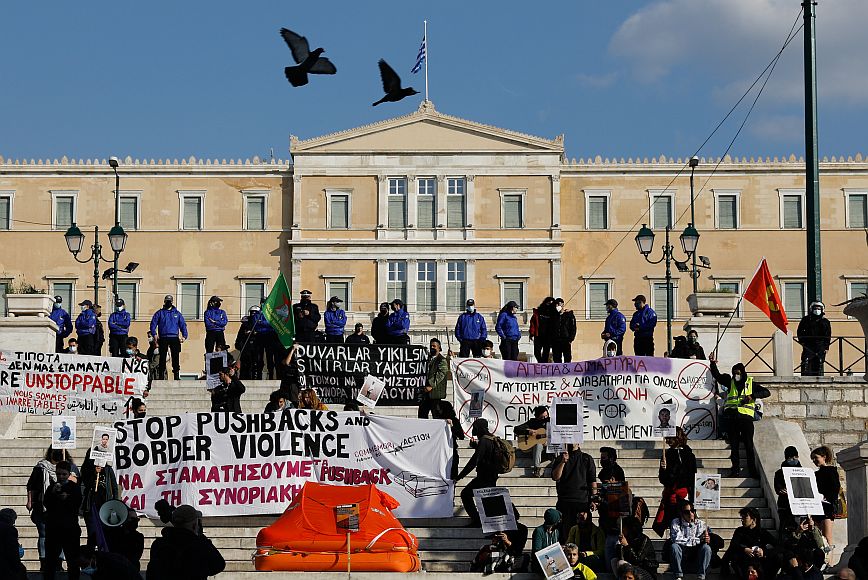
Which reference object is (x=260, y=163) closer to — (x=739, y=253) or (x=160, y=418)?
(x=739, y=253)

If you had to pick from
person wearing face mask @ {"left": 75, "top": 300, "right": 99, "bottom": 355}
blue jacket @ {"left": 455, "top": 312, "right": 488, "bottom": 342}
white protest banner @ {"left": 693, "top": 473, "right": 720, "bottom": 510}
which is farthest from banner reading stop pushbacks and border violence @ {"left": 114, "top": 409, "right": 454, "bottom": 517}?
person wearing face mask @ {"left": 75, "top": 300, "right": 99, "bottom": 355}

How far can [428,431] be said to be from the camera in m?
20.1

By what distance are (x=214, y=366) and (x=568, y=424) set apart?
657cm

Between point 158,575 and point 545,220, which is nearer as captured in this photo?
point 158,575

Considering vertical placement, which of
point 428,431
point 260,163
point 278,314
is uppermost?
point 260,163

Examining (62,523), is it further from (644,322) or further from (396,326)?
(644,322)

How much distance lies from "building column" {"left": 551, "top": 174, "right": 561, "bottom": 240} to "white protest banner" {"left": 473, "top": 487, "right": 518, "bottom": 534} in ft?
156

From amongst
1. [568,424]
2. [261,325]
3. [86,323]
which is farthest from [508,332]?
[568,424]

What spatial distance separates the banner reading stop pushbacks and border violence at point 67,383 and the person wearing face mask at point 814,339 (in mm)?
9903

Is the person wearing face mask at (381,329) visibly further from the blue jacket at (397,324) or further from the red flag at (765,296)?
the red flag at (765,296)

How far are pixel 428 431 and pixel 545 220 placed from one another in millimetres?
45337

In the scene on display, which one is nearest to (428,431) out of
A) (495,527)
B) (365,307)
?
(495,527)

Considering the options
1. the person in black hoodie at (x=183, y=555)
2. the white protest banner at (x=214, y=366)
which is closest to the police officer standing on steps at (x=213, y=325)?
the white protest banner at (x=214, y=366)

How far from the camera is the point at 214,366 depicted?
926 inches
